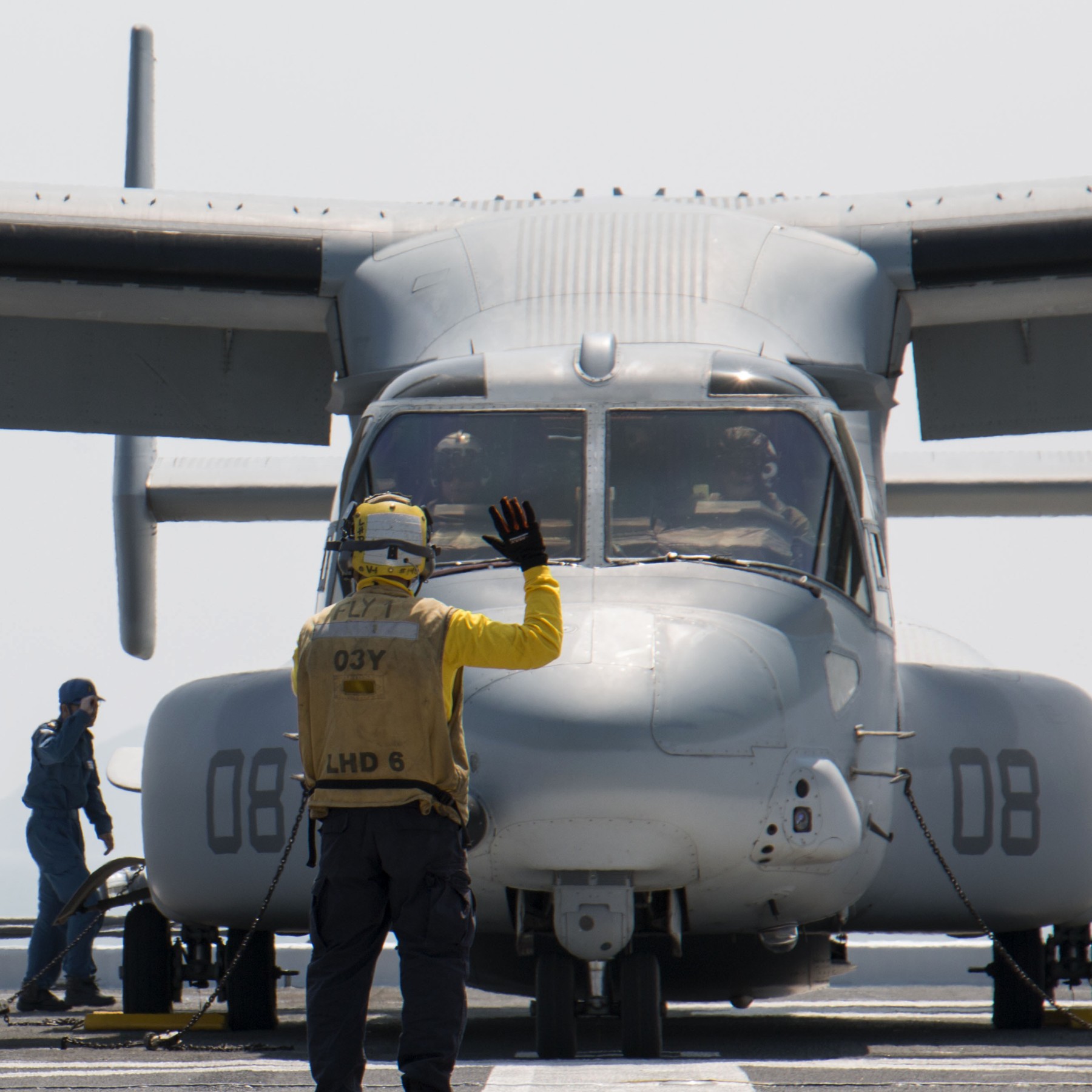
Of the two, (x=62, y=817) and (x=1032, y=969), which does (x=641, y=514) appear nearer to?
(x=1032, y=969)

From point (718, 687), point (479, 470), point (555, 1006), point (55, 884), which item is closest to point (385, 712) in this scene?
point (718, 687)

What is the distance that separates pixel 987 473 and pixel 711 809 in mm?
8271

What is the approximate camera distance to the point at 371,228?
9117 millimetres

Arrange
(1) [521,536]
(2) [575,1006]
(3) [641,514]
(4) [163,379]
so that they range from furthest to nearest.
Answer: (4) [163,379]
(3) [641,514]
(2) [575,1006]
(1) [521,536]

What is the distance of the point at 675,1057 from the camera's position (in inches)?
243

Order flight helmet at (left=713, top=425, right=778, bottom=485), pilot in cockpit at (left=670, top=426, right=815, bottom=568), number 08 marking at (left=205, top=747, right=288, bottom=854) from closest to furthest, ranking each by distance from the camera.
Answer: pilot in cockpit at (left=670, top=426, right=815, bottom=568), flight helmet at (left=713, top=425, right=778, bottom=485), number 08 marking at (left=205, top=747, right=288, bottom=854)

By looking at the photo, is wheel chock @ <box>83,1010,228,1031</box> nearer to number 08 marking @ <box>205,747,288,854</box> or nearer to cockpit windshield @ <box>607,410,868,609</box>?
number 08 marking @ <box>205,747,288,854</box>

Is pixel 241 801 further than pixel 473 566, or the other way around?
pixel 241 801

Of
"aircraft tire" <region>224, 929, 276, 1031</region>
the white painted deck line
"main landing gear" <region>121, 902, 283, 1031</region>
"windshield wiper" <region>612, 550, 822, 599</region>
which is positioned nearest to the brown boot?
"main landing gear" <region>121, 902, 283, 1031</region>

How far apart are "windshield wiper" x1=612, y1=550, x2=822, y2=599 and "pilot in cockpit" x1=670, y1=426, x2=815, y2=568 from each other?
1.9 inches

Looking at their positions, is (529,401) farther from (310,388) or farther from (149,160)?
(149,160)

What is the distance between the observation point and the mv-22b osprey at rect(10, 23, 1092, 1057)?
561 centimetres

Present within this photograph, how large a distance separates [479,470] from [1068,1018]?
421 centimetres

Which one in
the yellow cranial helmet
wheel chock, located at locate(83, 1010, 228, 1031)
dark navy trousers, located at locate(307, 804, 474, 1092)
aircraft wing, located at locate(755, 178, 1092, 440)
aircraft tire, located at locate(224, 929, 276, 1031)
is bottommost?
wheel chock, located at locate(83, 1010, 228, 1031)
